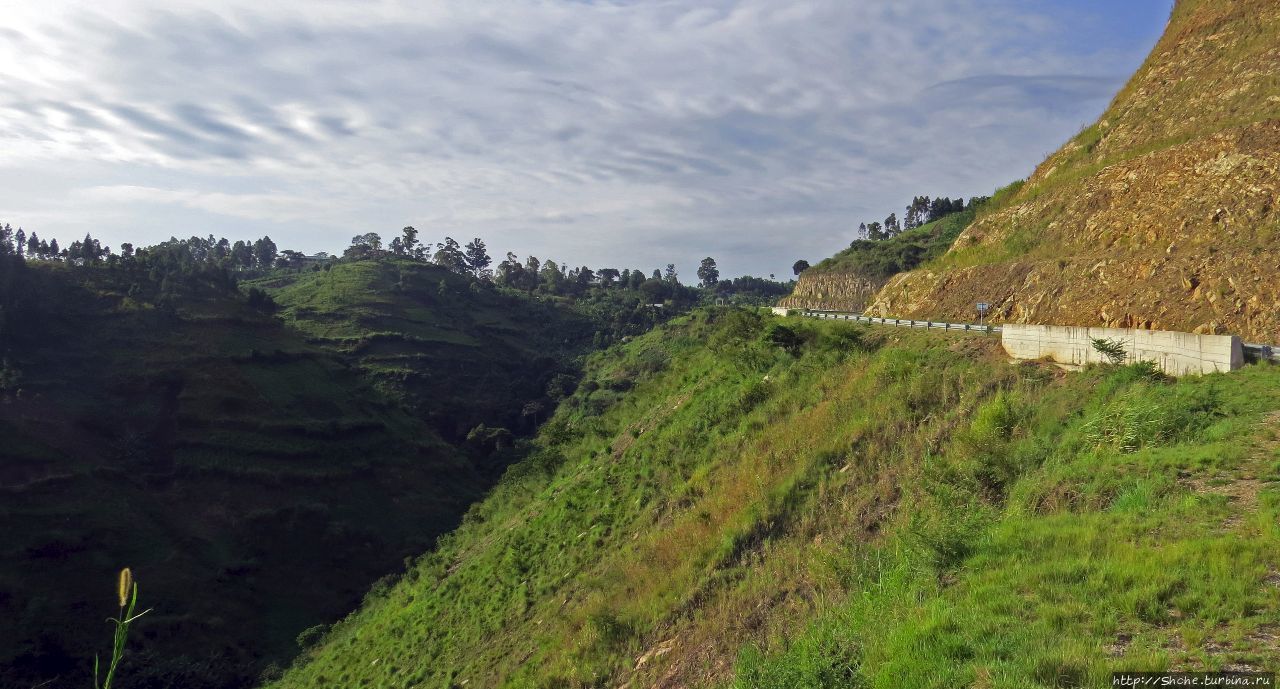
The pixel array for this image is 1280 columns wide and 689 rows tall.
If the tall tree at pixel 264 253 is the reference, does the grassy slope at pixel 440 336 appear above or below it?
below

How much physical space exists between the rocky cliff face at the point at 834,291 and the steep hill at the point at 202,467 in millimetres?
32225

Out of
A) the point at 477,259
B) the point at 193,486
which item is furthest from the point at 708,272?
the point at 193,486

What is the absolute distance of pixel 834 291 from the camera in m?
56.6

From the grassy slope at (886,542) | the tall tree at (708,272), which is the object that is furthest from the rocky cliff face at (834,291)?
the tall tree at (708,272)

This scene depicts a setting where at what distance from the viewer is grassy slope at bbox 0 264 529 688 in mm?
35719

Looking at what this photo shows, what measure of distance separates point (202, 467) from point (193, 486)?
1.63 metres

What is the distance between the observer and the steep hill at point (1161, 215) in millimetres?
17547

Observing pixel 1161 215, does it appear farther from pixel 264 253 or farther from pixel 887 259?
pixel 264 253

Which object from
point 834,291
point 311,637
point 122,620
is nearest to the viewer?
point 122,620

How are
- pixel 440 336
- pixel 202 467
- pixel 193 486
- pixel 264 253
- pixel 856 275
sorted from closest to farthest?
pixel 193 486 → pixel 202 467 → pixel 856 275 → pixel 440 336 → pixel 264 253

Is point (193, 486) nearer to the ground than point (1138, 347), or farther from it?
nearer to the ground

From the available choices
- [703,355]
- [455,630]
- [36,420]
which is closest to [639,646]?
[455,630]

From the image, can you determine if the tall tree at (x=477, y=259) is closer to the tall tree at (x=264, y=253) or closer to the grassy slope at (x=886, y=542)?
the tall tree at (x=264, y=253)

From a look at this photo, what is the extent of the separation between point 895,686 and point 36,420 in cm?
6056
